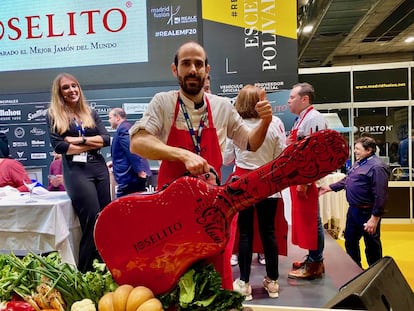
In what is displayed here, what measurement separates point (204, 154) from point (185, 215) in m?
0.30

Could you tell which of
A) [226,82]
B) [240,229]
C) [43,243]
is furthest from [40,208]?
[226,82]

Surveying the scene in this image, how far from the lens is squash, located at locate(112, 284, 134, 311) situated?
0.92 meters

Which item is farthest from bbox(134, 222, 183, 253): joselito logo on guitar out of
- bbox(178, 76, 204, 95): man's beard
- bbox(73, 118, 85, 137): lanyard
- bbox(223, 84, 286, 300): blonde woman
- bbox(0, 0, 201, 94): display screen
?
bbox(0, 0, 201, 94): display screen

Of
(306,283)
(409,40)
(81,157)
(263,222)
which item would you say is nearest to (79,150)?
(81,157)

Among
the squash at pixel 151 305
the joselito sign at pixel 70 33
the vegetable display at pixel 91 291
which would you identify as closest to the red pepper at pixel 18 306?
the vegetable display at pixel 91 291

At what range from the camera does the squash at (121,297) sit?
922 millimetres

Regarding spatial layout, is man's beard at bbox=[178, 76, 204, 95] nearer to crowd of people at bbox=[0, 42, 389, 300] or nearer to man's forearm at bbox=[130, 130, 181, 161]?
crowd of people at bbox=[0, 42, 389, 300]

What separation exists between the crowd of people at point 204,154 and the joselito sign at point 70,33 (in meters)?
0.69

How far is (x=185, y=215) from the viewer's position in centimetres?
93

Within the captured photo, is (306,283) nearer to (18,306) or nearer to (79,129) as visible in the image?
(79,129)

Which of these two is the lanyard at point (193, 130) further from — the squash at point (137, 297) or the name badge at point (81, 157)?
the name badge at point (81, 157)

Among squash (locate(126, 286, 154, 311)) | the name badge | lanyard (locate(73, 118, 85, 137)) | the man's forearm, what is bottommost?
squash (locate(126, 286, 154, 311))

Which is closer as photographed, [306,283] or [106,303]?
[106,303]

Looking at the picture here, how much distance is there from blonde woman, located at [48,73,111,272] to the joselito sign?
1272mm
